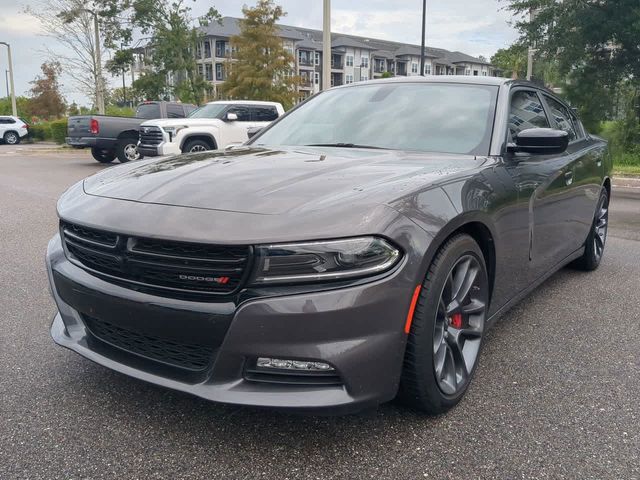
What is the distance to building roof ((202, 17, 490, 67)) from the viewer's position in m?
74.6

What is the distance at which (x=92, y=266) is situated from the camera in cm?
240

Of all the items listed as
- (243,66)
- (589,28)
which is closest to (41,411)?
(589,28)

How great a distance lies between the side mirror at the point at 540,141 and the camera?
305 centimetres

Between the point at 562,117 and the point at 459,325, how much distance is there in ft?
8.36

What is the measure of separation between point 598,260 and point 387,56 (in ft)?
299

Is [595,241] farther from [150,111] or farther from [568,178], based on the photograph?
[150,111]

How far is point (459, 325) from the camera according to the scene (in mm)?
2646

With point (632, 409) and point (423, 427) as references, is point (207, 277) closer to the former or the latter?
point (423, 427)

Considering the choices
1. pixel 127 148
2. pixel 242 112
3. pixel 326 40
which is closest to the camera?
pixel 242 112

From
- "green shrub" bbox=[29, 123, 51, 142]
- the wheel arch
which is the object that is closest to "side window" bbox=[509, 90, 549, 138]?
the wheel arch

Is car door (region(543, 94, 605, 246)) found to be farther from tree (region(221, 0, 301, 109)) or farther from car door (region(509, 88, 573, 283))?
tree (region(221, 0, 301, 109))

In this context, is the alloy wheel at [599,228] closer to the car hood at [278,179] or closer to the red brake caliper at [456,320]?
the car hood at [278,179]

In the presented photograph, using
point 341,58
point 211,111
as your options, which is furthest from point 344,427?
point 341,58

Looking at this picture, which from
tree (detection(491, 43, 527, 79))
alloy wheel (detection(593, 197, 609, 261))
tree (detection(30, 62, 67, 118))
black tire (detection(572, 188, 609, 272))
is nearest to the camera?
black tire (detection(572, 188, 609, 272))
